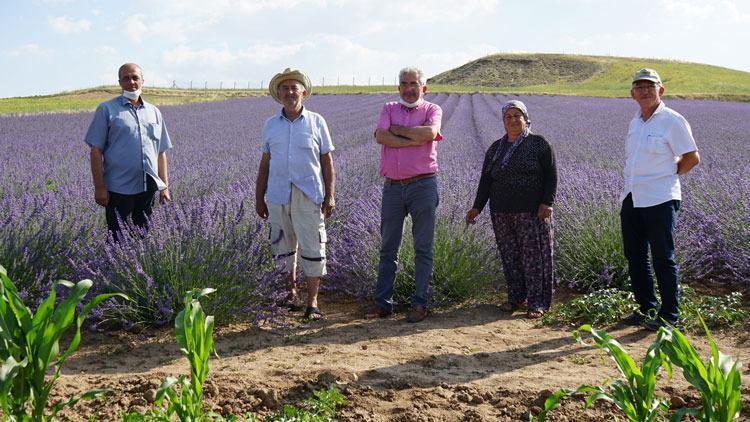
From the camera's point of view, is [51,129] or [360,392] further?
[51,129]

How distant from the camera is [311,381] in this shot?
109 inches

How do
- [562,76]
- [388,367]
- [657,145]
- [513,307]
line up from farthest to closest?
[562,76] < [513,307] < [657,145] < [388,367]

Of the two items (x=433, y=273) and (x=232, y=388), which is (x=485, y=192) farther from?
(x=232, y=388)

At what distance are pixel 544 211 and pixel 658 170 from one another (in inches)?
27.0

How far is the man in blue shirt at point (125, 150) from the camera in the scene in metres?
3.80

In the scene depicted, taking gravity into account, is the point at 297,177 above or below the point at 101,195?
above

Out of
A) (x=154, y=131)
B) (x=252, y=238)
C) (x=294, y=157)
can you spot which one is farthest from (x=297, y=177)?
(x=154, y=131)

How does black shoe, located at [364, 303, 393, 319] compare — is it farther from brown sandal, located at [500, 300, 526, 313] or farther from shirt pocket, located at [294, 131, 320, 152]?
shirt pocket, located at [294, 131, 320, 152]

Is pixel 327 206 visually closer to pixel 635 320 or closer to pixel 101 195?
pixel 101 195

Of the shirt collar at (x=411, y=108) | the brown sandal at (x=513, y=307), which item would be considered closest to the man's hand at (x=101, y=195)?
the shirt collar at (x=411, y=108)

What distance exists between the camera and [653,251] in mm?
3609

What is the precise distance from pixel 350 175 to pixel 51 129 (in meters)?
7.89

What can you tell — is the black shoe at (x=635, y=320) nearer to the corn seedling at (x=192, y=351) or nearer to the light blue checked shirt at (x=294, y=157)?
the light blue checked shirt at (x=294, y=157)

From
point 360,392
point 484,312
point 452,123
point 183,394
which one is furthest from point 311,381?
point 452,123
